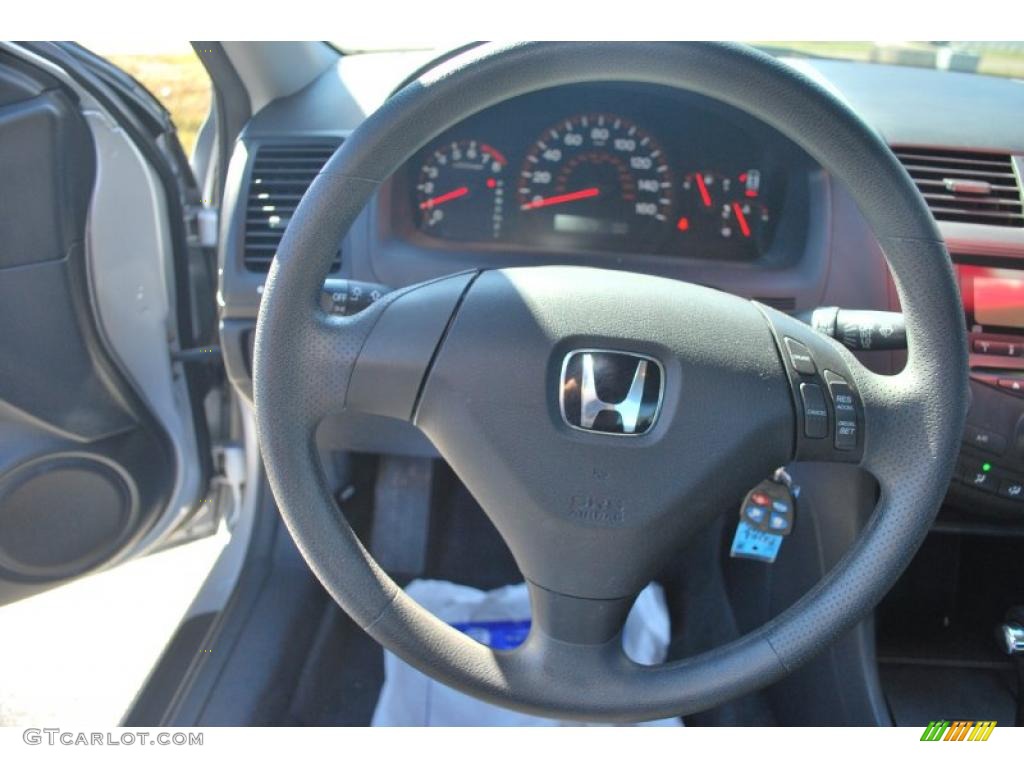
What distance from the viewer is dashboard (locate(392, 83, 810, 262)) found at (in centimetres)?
143

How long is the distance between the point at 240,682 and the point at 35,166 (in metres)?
0.92

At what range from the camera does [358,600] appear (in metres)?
0.90

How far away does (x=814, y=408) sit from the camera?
3.03ft

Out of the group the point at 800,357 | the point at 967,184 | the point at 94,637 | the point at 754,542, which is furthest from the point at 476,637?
the point at 967,184

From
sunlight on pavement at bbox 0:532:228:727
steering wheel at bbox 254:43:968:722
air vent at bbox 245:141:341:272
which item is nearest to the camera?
steering wheel at bbox 254:43:968:722

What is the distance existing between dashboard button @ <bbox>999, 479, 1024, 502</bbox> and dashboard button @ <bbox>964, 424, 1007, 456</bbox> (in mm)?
63

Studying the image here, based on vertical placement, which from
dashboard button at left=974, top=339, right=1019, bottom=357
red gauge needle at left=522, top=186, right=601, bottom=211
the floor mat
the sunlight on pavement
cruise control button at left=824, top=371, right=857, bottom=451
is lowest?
the sunlight on pavement

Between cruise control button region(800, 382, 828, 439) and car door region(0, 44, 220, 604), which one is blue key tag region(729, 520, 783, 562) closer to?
cruise control button region(800, 382, 828, 439)

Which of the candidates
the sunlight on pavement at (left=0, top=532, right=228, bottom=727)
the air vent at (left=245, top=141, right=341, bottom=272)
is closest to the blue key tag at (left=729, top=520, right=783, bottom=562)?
the air vent at (left=245, top=141, right=341, bottom=272)

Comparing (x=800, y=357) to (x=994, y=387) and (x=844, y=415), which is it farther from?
(x=994, y=387)

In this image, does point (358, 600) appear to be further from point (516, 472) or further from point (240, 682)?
point (240, 682)

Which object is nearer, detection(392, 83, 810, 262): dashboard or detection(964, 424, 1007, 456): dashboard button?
detection(964, 424, 1007, 456): dashboard button

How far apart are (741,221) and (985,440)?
1.71 ft
